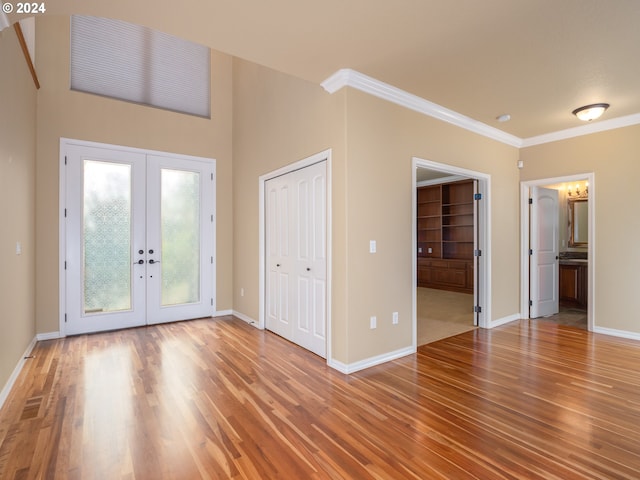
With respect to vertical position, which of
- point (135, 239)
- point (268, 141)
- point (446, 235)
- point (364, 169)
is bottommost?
point (135, 239)

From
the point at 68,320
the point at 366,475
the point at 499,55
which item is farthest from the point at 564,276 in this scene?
the point at 68,320

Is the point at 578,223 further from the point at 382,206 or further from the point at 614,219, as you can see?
the point at 382,206

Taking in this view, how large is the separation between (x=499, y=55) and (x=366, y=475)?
10.7ft

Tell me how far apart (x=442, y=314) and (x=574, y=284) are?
106 inches

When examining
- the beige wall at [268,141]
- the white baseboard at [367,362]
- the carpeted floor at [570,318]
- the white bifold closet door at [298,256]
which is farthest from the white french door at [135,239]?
the carpeted floor at [570,318]

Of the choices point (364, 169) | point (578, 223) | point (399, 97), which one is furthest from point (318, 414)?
point (578, 223)

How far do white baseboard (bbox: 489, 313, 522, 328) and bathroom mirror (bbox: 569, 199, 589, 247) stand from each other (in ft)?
8.13

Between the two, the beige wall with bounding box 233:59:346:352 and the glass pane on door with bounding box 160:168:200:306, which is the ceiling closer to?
the beige wall with bounding box 233:59:346:352

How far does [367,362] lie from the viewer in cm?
321

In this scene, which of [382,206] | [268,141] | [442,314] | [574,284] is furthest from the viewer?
[574,284]

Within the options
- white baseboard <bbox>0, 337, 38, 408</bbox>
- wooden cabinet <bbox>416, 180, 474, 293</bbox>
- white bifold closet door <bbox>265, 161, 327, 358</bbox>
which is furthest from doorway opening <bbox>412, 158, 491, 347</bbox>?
white baseboard <bbox>0, 337, 38, 408</bbox>

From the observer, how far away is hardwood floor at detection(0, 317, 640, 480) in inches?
71.9

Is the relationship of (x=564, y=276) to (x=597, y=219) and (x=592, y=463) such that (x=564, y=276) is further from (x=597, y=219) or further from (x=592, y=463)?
(x=592, y=463)

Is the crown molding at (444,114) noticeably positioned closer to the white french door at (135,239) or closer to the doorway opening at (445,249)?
the doorway opening at (445,249)
